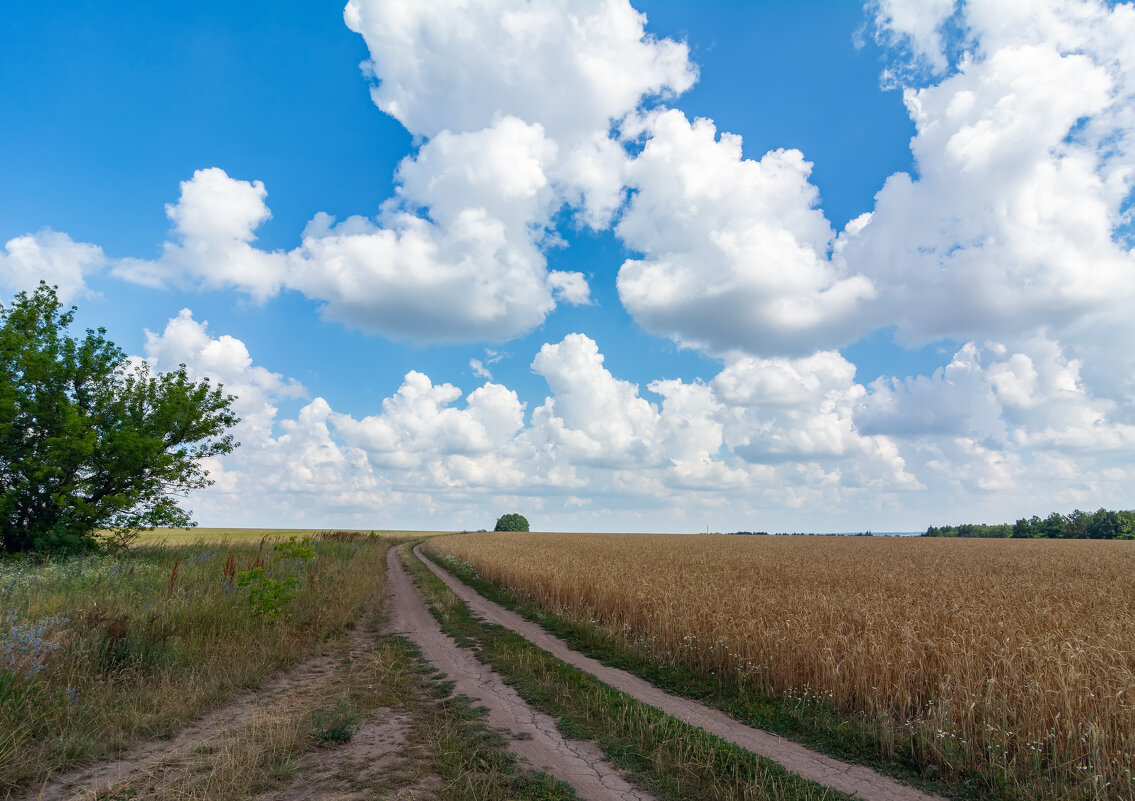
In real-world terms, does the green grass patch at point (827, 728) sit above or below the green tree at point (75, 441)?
below

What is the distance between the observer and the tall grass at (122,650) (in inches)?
266

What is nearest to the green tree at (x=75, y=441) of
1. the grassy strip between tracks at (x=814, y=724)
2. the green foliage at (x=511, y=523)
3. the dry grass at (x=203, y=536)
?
the dry grass at (x=203, y=536)

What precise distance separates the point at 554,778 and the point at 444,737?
1933 millimetres

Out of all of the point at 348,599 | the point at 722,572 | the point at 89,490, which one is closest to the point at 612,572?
the point at 722,572

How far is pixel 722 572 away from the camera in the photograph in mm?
20828

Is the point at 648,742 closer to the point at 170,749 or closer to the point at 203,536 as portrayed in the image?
the point at 170,749

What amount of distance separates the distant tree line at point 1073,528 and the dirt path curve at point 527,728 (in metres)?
128

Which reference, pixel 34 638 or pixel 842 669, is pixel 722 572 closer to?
pixel 842 669

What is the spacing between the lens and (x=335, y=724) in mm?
7289

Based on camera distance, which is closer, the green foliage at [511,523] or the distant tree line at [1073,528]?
the distant tree line at [1073,528]

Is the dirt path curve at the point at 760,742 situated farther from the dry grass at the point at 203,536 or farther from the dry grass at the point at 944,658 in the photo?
the dry grass at the point at 203,536

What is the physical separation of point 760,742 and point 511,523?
14014 centimetres

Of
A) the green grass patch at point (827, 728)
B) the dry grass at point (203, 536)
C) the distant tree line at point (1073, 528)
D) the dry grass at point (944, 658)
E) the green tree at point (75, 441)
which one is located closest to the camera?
the green grass patch at point (827, 728)

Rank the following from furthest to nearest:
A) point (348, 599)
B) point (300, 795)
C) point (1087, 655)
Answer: point (348, 599)
point (1087, 655)
point (300, 795)
